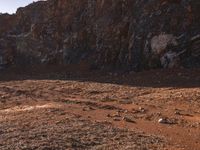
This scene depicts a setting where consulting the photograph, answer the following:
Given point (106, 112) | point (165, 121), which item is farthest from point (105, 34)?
point (165, 121)

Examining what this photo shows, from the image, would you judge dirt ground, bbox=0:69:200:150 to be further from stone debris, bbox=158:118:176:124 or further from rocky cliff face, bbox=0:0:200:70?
rocky cliff face, bbox=0:0:200:70

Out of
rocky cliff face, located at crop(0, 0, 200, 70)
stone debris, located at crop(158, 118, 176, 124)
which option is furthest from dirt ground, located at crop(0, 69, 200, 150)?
rocky cliff face, located at crop(0, 0, 200, 70)

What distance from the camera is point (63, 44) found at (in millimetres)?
26828

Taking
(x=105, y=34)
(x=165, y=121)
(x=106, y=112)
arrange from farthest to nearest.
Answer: (x=105, y=34), (x=106, y=112), (x=165, y=121)

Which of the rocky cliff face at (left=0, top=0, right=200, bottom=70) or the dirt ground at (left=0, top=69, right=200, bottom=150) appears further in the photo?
the rocky cliff face at (left=0, top=0, right=200, bottom=70)

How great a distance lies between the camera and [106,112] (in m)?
13.3

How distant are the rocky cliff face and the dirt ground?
1.27 meters

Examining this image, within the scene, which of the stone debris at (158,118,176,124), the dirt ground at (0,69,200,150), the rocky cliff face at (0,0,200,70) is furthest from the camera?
the rocky cliff face at (0,0,200,70)

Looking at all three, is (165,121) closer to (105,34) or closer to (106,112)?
(106,112)

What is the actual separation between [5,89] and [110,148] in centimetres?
1095

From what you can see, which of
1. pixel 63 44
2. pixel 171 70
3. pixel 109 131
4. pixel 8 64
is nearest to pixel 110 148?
pixel 109 131

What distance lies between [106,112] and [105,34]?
444 inches

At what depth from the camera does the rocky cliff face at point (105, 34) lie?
2009 cm

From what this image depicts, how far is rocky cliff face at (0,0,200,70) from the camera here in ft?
65.9
